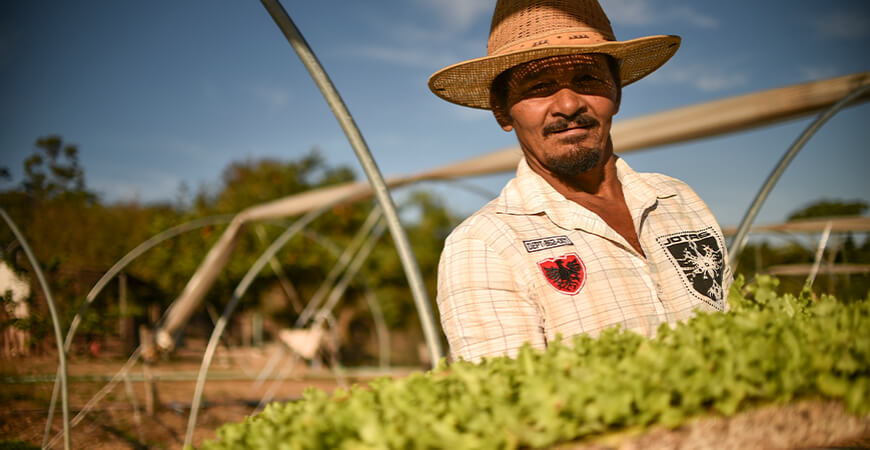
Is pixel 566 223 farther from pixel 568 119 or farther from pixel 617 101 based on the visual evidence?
pixel 617 101

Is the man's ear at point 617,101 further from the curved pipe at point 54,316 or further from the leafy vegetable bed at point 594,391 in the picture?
the curved pipe at point 54,316

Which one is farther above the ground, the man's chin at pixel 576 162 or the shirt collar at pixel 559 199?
the man's chin at pixel 576 162

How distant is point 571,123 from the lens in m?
1.94

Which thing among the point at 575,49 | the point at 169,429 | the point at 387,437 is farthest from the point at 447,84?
the point at 169,429

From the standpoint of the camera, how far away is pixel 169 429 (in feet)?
24.1

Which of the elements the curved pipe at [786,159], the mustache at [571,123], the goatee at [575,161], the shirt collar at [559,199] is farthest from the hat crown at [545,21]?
the curved pipe at [786,159]

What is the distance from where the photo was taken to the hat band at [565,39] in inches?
74.2

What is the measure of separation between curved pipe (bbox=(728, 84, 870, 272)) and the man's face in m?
2.56

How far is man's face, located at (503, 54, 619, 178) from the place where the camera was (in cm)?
193

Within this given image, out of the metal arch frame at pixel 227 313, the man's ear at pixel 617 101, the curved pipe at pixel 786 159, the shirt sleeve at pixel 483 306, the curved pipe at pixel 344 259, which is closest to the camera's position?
the shirt sleeve at pixel 483 306

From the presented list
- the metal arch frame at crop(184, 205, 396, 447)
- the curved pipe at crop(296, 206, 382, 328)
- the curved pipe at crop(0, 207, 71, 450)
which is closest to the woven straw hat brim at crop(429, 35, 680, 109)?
the curved pipe at crop(0, 207, 71, 450)

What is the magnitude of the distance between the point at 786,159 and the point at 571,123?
10.5ft

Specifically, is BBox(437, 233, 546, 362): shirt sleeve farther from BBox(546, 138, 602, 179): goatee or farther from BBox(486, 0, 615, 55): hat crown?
BBox(486, 0, 615, 55): hat crown

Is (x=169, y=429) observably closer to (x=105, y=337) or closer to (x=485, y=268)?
(x=105, y=337)
